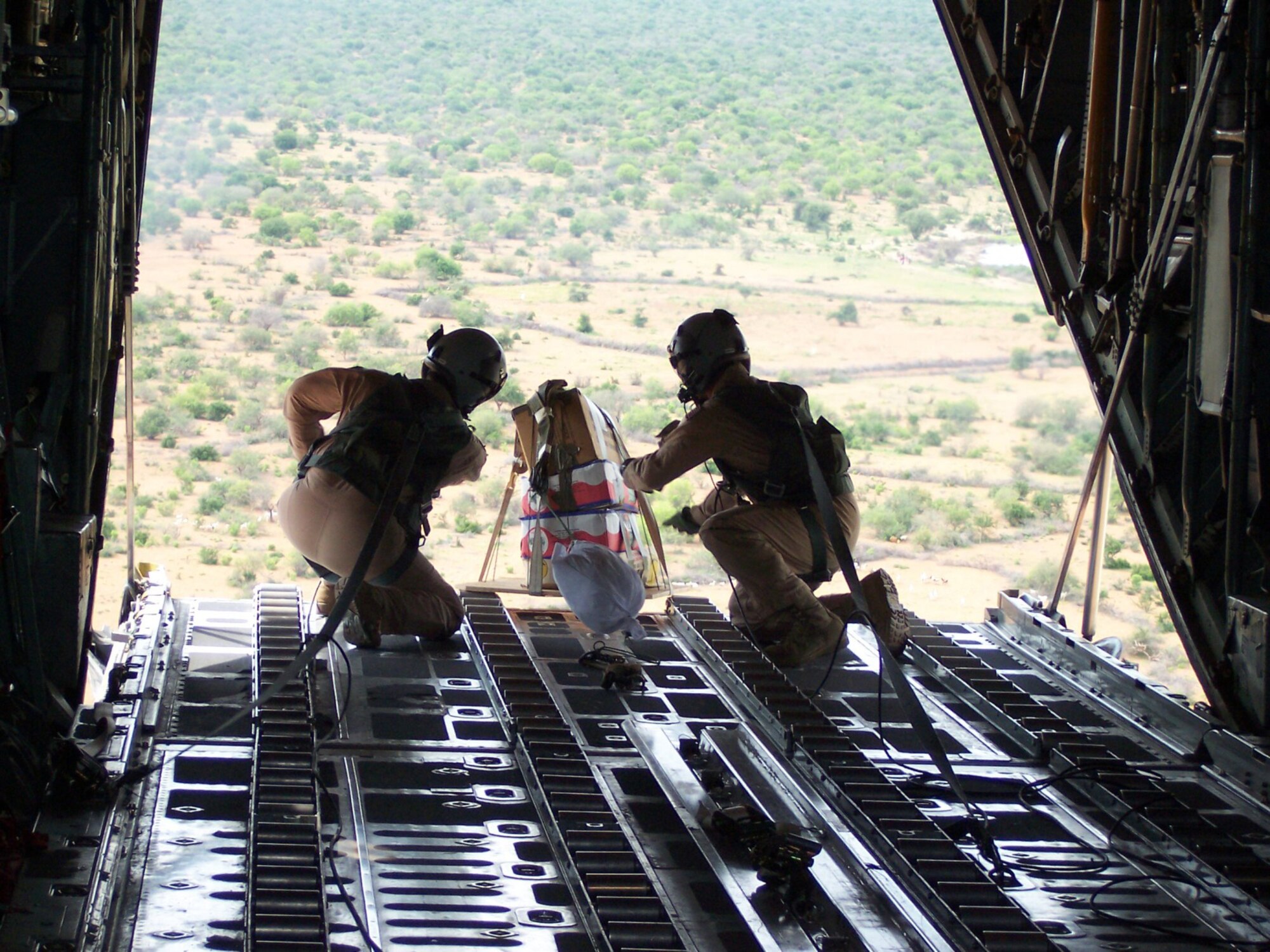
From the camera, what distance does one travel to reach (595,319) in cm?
3381

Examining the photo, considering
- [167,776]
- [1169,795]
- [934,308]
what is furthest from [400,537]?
[934,308]

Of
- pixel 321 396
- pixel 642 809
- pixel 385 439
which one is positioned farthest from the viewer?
pixel 321 396

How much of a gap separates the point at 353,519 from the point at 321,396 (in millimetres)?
728

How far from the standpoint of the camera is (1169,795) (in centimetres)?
546

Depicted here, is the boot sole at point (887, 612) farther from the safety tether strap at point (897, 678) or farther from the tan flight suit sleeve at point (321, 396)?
the tan flight suit sleeve at point (321, 396)

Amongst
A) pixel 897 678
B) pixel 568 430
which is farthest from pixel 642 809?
pixel 568 430

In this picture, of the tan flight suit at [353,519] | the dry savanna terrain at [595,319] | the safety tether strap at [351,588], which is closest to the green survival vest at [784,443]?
the tan flight suit at [353,519]

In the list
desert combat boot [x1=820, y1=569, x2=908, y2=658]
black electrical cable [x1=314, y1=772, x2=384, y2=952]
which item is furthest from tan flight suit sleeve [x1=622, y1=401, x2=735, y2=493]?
black electrical cable [x1=314, y1=772, x2=384, y2=952]

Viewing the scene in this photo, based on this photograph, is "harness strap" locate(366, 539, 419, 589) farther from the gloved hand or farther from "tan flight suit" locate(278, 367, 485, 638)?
the gloved hand

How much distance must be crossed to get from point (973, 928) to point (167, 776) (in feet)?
9.55

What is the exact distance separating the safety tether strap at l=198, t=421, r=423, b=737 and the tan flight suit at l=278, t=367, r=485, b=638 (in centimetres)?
73

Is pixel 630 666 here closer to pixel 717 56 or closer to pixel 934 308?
pixel 934 308

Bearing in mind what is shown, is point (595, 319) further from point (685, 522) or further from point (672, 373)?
point (685, 522)

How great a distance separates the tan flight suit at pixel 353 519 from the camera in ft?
23.1
